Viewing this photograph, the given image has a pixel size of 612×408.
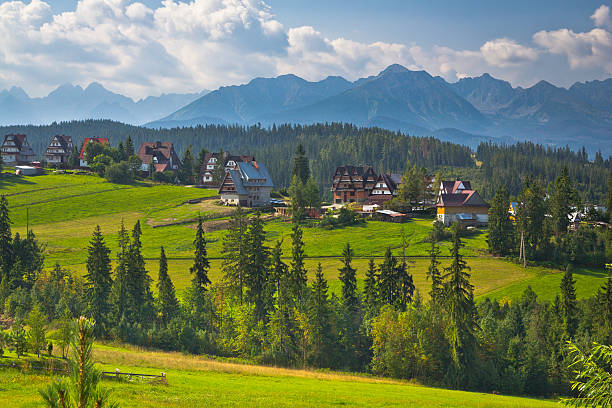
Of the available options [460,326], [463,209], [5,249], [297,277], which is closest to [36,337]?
[297,277]

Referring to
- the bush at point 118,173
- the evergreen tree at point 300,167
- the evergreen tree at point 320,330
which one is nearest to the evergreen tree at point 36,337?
the evergreen tree at point 320,330

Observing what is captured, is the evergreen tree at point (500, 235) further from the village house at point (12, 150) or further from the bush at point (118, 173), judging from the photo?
the village house at point (12, 150)

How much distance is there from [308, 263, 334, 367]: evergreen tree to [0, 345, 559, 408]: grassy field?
21.7ft

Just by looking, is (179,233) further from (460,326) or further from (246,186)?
(460,326)

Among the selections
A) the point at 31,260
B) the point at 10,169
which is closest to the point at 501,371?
the point at 31,260

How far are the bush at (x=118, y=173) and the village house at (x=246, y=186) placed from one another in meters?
38.6

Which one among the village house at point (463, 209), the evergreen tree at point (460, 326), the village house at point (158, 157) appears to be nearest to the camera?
the evergreen tree at point (460, 326)

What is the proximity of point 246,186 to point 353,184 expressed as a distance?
32.3m

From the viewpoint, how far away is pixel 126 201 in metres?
121

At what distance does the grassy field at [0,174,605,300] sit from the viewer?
72.4 metres

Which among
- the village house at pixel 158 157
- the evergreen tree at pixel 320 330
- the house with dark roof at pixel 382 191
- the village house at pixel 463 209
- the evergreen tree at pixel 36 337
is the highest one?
the village house at pixel 158 157

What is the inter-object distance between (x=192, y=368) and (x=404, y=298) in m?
27.9

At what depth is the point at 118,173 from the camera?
141 metres

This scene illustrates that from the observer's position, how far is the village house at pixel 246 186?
120m
